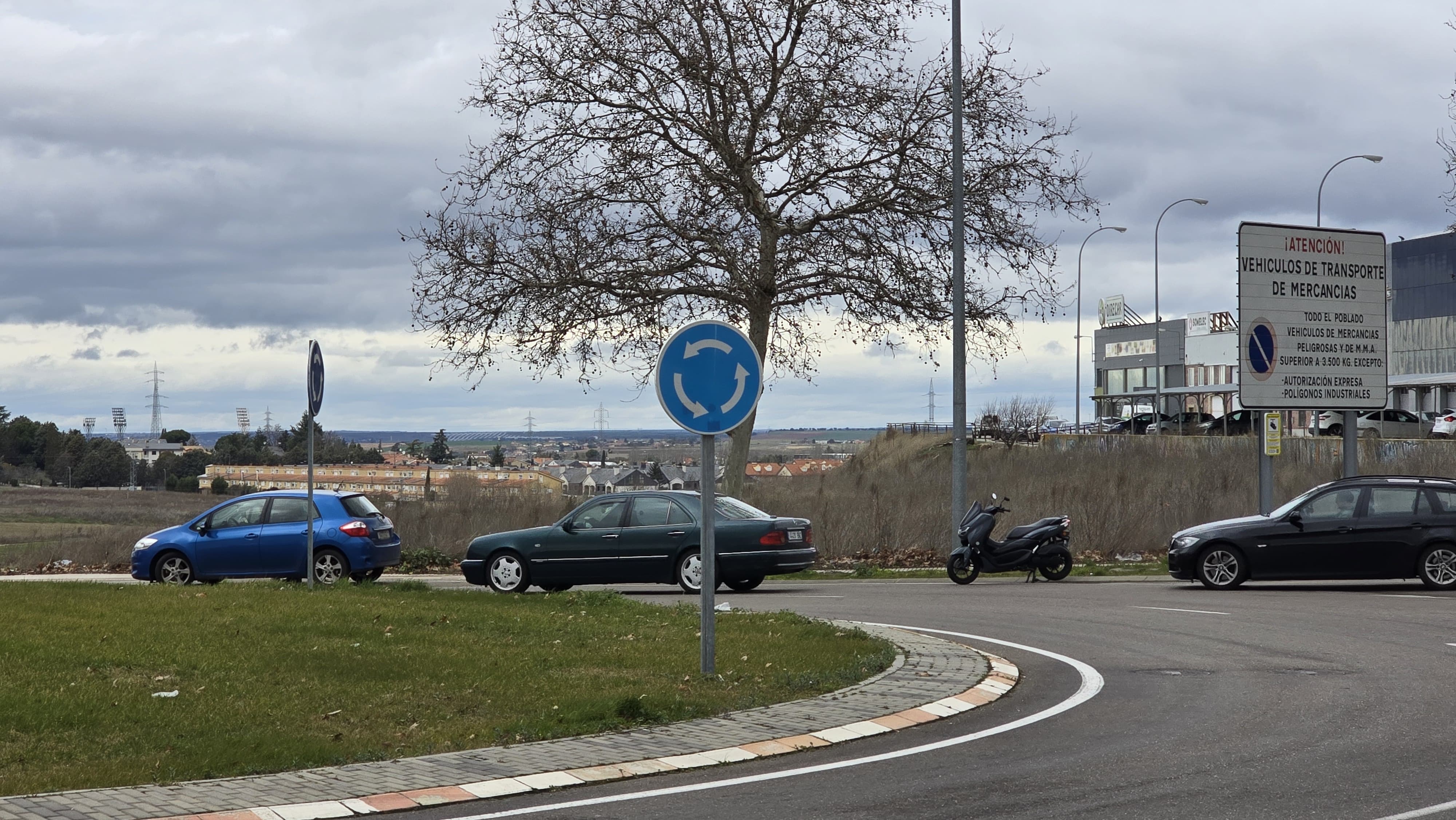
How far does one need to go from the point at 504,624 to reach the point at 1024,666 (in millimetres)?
4671

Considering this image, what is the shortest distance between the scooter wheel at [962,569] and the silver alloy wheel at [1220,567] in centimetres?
356

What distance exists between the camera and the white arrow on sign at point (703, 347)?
1021 centimetres

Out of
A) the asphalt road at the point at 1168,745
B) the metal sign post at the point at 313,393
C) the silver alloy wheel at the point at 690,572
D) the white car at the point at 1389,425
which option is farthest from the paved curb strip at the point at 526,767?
the white car at the point at 1389,425

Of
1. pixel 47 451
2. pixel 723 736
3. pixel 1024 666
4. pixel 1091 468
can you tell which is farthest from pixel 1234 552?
pixel 47 451

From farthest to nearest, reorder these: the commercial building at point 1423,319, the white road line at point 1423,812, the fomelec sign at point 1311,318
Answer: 1. the commercial building at point 1423,319
2. the fomelec sign at point 1311,318
3. the white road line at point 1423,812

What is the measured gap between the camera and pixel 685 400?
1018 cm

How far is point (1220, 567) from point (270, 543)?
13.5m

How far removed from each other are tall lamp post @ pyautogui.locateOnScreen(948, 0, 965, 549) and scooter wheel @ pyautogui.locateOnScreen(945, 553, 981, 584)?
156 centimetres

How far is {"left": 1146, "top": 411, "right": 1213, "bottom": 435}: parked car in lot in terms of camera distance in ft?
201

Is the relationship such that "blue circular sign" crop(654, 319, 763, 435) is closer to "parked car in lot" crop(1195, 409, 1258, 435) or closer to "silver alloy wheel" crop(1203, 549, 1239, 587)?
"silver alloy wheel" crop(1203, 549, 1239, 587)

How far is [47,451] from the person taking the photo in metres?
71.8

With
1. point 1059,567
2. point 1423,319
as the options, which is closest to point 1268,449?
point 1059,567

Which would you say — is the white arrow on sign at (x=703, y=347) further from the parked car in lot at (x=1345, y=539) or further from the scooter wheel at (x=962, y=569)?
the scooter wheel at (x=962, y=569)

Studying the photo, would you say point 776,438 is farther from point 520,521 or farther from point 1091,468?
point 520,521
